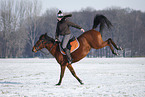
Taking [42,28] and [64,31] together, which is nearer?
[64,31]

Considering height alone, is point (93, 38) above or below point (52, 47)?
above

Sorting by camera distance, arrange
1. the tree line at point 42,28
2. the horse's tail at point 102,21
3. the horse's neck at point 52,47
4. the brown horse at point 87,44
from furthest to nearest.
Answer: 1. the tree line at point 42,28
2. the horse's neck at point 52,47
3. the horse's tail at point 102,21
4. the brown horse at point 87,44

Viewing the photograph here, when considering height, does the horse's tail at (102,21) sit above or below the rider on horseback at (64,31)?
above

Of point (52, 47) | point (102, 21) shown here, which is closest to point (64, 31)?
point (52, 47)

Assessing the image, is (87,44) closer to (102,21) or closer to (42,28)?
(102,21)

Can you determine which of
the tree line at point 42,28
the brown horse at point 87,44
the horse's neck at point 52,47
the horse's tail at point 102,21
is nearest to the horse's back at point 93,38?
the brown horse at point 87,44

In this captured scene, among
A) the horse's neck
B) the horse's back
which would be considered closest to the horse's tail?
the horse's back

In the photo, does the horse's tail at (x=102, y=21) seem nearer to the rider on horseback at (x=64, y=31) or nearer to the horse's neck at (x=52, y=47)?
the rider on horseback at (x=64, y=31)

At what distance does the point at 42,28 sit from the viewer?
6431 cm

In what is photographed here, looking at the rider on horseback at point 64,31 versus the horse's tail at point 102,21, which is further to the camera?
the horse's tail at point 102,21

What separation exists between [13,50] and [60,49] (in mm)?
52779

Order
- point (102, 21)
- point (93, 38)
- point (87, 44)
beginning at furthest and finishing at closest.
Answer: point (102, 21), point (87, 44), point (93, 38)

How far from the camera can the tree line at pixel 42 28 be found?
56938 millimetres

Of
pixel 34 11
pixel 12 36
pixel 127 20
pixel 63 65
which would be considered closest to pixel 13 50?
pixel 12 36
